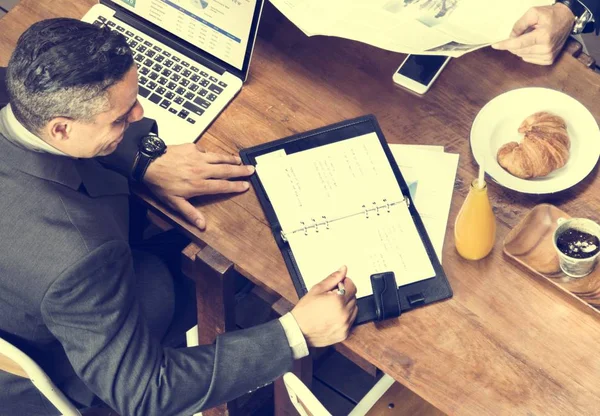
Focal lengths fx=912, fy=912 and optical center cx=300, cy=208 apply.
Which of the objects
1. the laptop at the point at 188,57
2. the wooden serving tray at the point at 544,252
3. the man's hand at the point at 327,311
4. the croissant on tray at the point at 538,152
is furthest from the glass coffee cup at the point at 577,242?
the laptop at the point at 188,57

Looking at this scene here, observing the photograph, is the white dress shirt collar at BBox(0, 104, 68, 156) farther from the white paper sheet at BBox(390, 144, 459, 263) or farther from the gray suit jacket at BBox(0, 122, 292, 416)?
the white paper sheet at BBox(390, 144, 459, 263)

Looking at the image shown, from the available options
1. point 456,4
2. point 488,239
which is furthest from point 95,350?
point 456,4

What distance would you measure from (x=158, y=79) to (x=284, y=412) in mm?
793

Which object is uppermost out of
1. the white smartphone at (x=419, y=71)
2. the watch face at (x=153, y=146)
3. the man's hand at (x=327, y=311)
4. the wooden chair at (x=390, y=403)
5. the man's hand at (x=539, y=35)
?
the man's hand at (x=539, y=35)

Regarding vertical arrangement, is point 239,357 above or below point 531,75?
below

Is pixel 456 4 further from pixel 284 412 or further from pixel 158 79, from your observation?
pixel 284 412

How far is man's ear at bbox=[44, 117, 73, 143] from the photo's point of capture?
1.50 m

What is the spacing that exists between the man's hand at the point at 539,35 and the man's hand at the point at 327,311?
24.5 inches

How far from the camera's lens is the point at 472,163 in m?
1.76

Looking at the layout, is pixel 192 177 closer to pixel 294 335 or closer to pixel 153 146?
pixel 153 146

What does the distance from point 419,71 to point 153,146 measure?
56 cm

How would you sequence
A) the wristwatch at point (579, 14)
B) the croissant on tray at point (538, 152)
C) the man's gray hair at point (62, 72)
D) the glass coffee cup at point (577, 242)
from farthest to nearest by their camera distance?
the wristwatch at point (579, 14) < the croissant on tray at point (538, 152) < the glass coffee cup at point (577, 242) < the man's gray hair at point (62, 72)

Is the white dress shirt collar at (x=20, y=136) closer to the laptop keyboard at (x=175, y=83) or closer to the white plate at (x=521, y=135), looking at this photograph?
the laptop keyboard at (x=175, y=83)

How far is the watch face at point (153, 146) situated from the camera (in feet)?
5.86
